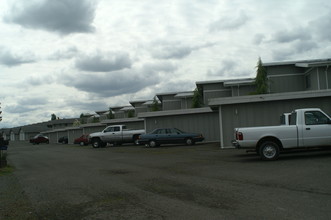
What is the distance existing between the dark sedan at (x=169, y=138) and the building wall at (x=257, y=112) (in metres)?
5.58

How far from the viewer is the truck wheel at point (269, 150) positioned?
1377 centimetres

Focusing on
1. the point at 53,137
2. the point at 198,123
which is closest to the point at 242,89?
the point at 198,123

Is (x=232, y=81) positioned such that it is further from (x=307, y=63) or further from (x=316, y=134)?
(x=316, y=134)

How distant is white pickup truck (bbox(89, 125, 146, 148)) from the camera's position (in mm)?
33312

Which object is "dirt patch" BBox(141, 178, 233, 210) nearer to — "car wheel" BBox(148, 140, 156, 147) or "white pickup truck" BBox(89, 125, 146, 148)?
"car wheel" BBox(148, 140, 156, 147)

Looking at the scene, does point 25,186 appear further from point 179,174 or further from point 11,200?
point 179,174

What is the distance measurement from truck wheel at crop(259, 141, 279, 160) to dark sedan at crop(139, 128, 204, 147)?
1349 centimetres

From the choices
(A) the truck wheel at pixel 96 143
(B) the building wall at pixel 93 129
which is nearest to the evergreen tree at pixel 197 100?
(A) the truck wheel at pixel 96 143

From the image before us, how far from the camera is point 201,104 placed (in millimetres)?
40562

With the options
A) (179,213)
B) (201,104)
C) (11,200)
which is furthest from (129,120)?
(179,213)

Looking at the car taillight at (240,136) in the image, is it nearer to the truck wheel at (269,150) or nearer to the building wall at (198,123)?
the truck wheel at (269,150)

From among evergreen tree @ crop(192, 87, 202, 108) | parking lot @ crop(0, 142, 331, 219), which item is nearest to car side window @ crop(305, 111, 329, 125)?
parking lot @ crop(0, 142, 331, 219)

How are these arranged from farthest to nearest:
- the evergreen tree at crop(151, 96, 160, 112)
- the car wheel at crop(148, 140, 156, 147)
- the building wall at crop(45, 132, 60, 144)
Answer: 1. the building wall at crop(45, 132, 60, 144)
2. the evergreen tree at crop(151, 96, 160, 112)
3. the car wheel at crop(148, 140, 156, 147)

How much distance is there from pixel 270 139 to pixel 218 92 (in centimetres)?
2596
